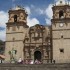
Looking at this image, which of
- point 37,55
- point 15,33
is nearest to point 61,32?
point 37,55

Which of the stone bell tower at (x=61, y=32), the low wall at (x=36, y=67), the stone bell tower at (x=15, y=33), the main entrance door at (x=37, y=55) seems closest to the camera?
the low wall at (x=36, y=67)

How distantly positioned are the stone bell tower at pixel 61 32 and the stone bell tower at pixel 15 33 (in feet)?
17.0

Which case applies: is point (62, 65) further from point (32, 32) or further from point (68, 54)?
point (32, 32)

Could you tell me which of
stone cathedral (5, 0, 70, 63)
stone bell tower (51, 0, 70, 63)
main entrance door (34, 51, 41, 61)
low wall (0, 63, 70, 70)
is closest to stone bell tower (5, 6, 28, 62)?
stone cathedral (5, 0, 70, 63)

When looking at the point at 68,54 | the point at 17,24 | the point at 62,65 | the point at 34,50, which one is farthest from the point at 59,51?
the point at 62,65

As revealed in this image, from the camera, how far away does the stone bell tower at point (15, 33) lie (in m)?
48.1

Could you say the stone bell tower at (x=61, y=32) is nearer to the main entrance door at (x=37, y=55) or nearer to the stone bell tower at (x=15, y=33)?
the main entrance door at (x=37, y=55)

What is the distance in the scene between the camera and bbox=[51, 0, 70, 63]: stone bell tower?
151 ft

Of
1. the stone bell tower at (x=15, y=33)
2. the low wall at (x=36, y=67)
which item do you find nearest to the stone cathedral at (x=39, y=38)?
the stone bell tower at (x=15, y=33)

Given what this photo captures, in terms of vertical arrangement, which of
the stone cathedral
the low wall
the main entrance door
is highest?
the stone cathedral

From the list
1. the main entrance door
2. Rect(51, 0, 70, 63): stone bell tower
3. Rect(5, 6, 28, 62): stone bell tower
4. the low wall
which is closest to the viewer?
the low wall

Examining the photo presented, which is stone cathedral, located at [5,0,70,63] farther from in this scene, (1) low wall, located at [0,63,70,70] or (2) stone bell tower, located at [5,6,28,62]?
(1) low wall, located at [0,63,70,70]

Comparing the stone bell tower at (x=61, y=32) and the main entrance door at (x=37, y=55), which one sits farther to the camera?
the main entrance door at (x=37, y=55)

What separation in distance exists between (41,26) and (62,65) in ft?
56.5
